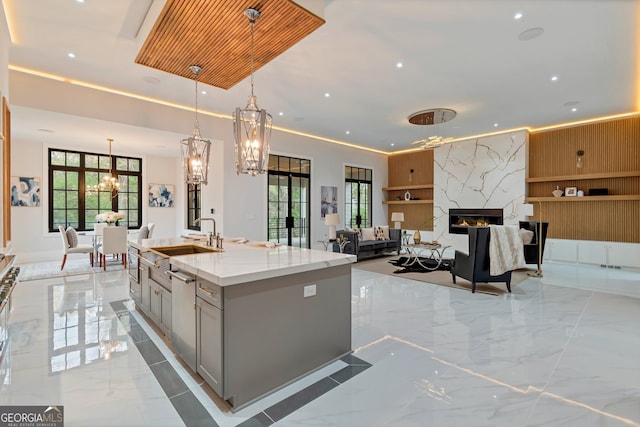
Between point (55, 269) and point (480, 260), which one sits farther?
point (55, 269)

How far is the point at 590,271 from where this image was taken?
630 cm

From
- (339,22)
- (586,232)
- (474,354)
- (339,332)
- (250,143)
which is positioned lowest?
(474,354)

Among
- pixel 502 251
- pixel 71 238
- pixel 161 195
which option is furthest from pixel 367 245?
pixel 71 238

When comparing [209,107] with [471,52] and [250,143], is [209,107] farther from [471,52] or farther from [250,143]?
[471,52]

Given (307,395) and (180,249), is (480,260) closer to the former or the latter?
(307,395)

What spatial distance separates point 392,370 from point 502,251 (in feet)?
10.5

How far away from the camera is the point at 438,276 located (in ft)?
19.0

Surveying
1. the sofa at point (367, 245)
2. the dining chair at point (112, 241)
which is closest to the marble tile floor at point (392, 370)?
the dining chair at point (112, 241)

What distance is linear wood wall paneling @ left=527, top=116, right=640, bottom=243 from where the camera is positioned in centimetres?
655

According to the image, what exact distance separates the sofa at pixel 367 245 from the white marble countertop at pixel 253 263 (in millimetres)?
4279

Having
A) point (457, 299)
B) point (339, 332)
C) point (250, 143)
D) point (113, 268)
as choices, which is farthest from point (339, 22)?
point (113, 268)

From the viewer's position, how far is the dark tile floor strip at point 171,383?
73.9 inches

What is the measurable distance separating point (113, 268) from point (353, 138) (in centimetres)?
693

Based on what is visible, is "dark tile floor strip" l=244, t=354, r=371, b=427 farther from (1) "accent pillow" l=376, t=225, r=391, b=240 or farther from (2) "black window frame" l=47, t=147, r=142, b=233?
(2) "black window frame" l=47, t=147, r=142, b=233
